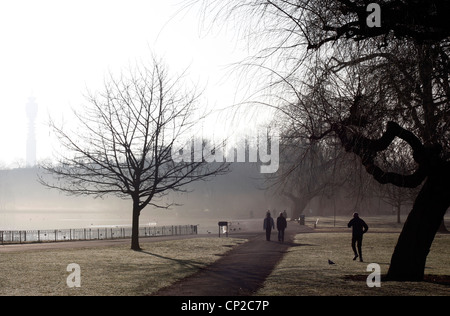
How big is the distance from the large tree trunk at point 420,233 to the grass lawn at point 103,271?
6.31m

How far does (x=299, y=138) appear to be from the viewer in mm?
12898

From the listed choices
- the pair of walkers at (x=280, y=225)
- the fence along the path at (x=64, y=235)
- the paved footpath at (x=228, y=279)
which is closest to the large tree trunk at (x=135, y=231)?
the paved footpath at (x=228, y=279)

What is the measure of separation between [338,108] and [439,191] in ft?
12.1

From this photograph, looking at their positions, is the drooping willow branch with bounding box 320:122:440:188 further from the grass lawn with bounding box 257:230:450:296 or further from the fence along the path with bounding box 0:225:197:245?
the fence along the path with bounding box 0:225:197:245

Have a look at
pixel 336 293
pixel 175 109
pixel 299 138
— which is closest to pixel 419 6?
pixel 299 138

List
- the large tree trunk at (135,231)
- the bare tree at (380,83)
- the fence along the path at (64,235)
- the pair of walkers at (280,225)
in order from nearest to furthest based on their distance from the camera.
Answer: the bare tree at (380,83) < the large tree trunk at (135,231) < the pair of walkers at (280,225) < the fence along the path at (64,235)

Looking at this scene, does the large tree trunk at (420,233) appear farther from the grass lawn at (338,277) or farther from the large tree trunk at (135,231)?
the large tree trunk at (135,231)

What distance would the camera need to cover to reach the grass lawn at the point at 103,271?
13.3 m

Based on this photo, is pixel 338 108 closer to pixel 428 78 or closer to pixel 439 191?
pixel 428 78

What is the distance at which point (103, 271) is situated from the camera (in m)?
17.1

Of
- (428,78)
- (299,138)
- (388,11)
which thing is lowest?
(299,138)

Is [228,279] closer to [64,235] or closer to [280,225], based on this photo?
[280,225]

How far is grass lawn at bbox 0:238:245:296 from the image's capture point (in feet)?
43.7
